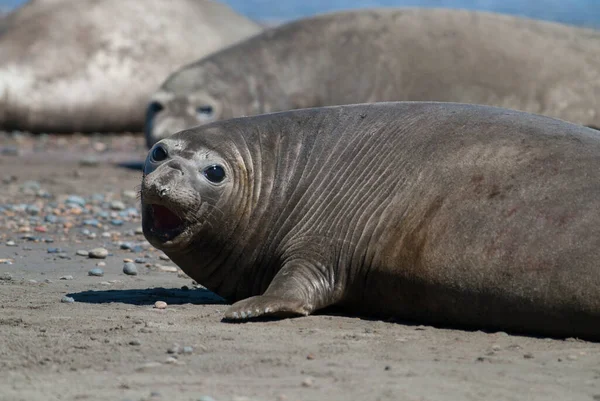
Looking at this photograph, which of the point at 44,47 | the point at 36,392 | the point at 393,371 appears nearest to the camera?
the point at 36,392

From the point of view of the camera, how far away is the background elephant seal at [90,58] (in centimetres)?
1505

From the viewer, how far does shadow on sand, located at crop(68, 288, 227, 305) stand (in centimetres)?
557

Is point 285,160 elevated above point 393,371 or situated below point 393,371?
above

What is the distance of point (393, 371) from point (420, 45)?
7.67m

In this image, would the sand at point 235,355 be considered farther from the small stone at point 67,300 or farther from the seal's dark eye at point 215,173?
the seal's dark eye at point 215,173

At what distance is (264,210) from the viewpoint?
5.53 metres

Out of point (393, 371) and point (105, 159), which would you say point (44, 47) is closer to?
point (105, 159)

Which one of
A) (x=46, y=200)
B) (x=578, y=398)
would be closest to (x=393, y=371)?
(x=578, y=398)

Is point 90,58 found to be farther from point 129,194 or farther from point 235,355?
point 235,355

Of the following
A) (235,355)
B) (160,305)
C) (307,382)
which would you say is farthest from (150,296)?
(307,382)

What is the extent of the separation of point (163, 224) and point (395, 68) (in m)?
6.23

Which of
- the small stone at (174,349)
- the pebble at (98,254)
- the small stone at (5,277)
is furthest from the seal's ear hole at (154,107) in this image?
the small stone at (174,349)

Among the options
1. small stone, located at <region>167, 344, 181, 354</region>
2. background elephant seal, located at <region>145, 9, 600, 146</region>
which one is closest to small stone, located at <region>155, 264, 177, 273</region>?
small stone, located at <region>167, 344, 181, 354</region>

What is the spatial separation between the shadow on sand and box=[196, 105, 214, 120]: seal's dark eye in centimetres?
606
